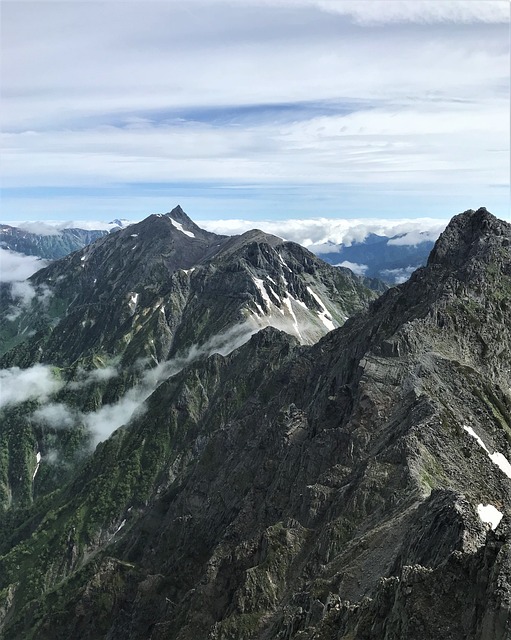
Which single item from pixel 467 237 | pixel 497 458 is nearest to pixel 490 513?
pixel 497 458

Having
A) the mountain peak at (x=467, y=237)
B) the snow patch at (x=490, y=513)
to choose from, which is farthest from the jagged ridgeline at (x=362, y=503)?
the mountain peak at (x=467, y=237)

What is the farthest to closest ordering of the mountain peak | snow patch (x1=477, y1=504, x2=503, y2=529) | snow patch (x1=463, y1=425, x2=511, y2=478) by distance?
the mountain peak → snow patch (x1=463, y1=425, x2=511, y2=478) → snow patch (x1=477, y1=504, x2=503, y2=529)

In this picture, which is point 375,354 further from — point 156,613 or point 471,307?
point 156,613

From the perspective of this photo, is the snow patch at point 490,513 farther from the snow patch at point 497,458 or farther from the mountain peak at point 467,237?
the mountain peak at point 467,237

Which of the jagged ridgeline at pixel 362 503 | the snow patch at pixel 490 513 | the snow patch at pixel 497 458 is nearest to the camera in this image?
the jagged ridgeline at pixel 362 503

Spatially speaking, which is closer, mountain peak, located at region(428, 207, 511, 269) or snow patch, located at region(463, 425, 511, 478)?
snow patch, located at region(463, 425, 511, 478)

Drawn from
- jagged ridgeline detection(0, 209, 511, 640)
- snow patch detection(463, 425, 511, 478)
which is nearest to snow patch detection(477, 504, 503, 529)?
jagged ridgeline detection(0, 209, 511, 640)

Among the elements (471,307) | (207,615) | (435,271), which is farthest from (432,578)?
(435,271)

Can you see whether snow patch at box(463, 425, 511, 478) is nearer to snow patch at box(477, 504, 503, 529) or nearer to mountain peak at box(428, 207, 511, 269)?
snow patch at box(477, 504, 503, 529)

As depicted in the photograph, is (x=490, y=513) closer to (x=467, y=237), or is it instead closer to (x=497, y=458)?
(x=497, y=458)
